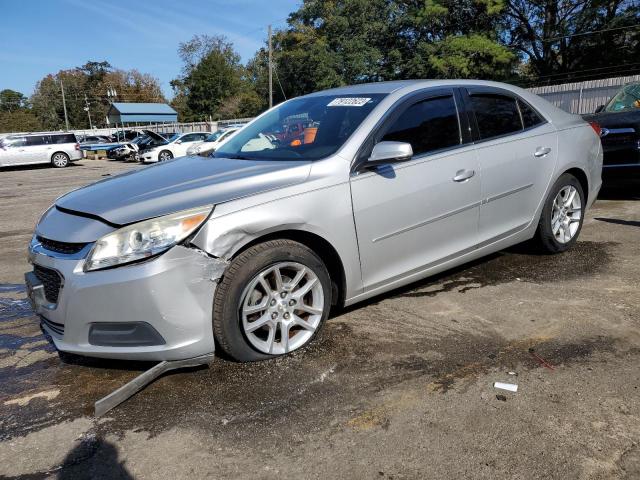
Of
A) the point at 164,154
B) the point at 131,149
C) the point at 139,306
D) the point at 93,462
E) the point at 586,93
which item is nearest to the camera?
the point at 93,462

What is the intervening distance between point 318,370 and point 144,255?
3.73 ft

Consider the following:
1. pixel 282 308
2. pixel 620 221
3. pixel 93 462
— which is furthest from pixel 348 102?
pixel 620 221

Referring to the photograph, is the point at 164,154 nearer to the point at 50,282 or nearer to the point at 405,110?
the point at 405,110

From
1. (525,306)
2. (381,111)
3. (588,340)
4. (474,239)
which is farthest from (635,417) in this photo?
(381,111)

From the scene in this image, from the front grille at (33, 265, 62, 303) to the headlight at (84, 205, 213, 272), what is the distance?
0.24 metres

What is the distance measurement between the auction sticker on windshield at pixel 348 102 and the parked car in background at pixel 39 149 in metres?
25.4

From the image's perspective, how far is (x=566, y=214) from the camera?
483 cm

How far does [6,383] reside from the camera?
2965 millimetres

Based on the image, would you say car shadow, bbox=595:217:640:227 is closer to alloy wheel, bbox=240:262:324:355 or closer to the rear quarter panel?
the rear quarter panel

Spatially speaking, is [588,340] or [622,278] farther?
[622,278]

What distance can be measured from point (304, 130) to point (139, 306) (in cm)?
175

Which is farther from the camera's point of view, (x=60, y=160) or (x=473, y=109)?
(x=60, y=160)

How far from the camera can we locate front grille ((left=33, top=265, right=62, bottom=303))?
2.71 meters

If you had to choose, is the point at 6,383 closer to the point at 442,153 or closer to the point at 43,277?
the point at 43,277
